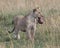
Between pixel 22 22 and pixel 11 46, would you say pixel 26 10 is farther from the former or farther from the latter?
pixel 11 46

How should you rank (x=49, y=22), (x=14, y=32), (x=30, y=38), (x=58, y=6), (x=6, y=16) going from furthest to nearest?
(x=58, y=6) < (x=6, y=16) < (x=49, y=22) < (x=14, y=32) < (x=30, y=38)

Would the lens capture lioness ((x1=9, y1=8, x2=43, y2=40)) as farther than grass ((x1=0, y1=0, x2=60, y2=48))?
Yes

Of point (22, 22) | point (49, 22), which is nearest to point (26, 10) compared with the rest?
point (49, 22)

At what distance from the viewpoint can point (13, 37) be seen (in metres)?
9.03

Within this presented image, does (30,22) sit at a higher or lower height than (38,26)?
higher

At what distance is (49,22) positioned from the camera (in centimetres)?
1012

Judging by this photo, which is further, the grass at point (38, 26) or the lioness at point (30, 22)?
the lioness at point (30, 22)

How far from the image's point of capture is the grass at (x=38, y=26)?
26.6 feet

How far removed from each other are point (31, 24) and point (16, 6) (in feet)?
12.9

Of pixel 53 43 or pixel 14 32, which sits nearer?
pixel 53 43

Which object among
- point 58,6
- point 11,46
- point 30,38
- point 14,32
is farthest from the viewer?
point 58,6

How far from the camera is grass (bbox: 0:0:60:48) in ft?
26.6

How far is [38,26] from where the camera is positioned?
980 centimetres

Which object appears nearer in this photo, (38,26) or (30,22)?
(30,22)
